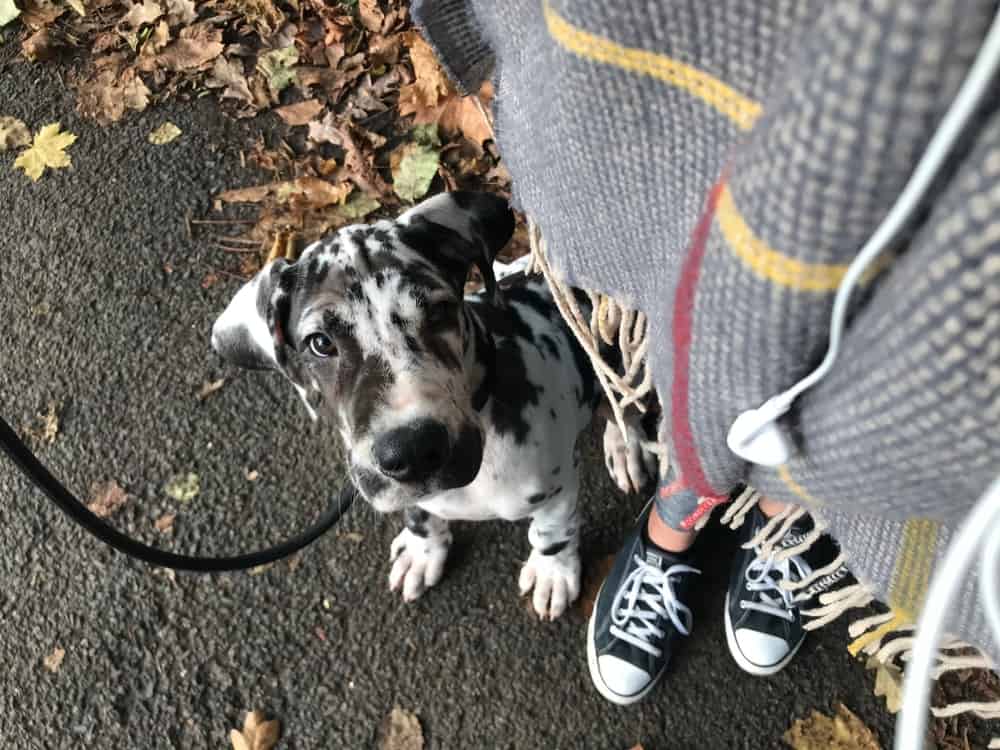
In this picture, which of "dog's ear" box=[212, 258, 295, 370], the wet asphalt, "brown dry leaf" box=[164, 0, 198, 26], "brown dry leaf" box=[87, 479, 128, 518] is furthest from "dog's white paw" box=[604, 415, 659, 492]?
"brown dry leaf" box=[164, 0, 198, 26]

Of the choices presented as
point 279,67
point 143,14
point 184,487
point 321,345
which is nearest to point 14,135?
point 143,14

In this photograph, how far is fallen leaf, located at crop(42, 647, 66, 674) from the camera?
2.84 m

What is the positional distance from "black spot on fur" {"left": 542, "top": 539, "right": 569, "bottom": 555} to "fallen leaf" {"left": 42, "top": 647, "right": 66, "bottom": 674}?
5.91 feet

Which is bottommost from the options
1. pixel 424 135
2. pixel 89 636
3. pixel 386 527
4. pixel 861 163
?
pixel 89 636

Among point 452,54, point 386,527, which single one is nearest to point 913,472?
point 452,54

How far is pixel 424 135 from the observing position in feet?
12.3

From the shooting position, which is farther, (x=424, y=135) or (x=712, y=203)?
(x=424, y=135)

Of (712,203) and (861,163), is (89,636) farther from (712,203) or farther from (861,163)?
(861,163)

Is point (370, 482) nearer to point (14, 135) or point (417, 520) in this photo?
point (417, 520)

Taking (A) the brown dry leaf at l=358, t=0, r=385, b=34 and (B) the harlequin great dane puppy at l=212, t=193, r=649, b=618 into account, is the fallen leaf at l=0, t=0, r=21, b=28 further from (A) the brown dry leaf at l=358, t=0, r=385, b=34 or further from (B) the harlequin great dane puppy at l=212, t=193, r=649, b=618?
(B) the harlequin great dane puppy at l=212, t=193, r=649, b=618

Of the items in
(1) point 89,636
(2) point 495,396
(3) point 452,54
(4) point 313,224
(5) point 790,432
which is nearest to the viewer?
(5) point 790,432

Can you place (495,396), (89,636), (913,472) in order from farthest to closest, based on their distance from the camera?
1. (89,636)
2. (495,396)
3. (913,472)

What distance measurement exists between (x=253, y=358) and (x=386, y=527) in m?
0.95

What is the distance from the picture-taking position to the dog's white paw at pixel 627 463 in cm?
291
